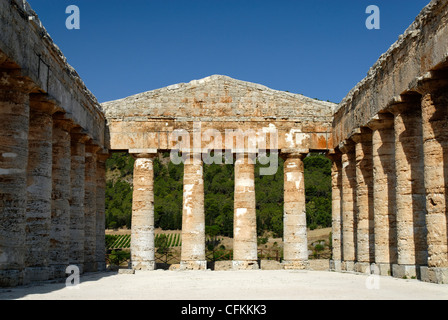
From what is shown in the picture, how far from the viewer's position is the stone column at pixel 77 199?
2303 cm

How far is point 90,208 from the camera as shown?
85.0 feet

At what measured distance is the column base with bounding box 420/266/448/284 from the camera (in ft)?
49.0

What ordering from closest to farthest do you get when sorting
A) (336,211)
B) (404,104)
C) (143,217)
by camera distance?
(404,104) → (143,217) → (336,211)

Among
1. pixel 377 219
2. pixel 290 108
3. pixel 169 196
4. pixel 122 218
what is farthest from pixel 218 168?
pixel 377 219

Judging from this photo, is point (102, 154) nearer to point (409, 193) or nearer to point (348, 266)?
point (348, 266)

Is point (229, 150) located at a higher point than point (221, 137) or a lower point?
lower

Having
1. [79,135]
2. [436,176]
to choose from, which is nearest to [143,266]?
[79,135]

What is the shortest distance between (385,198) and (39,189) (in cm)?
1168

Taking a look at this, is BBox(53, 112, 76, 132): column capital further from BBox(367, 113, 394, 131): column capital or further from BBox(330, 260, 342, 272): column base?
BBox(330, 260, 342, 272): column base

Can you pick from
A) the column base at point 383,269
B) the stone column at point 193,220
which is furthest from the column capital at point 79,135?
the column base at point 383,269

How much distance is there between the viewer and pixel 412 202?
59.5 feet
